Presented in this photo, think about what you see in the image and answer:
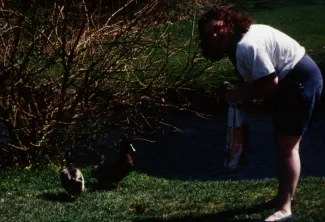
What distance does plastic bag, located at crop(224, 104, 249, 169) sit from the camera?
5.54 metres

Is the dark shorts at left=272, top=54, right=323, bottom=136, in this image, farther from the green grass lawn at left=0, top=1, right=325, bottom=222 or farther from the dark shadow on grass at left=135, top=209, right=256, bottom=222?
the dark shadow on grass at left=135, top=209, right=256, bottom=222

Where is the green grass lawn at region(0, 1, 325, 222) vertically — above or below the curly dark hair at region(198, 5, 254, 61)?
below

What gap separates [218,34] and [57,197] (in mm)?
4043

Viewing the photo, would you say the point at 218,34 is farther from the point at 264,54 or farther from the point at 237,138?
the point at 237,138

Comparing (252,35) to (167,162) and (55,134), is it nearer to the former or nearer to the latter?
(55,134)

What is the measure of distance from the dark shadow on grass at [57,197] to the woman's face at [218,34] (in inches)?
142

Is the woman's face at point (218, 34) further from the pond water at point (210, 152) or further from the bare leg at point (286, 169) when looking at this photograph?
the pond water at point (210, 152)

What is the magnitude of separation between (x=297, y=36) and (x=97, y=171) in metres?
16.0

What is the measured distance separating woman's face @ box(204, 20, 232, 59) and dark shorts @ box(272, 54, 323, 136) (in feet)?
1.62

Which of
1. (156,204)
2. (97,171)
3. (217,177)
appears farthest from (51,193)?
(217,177)

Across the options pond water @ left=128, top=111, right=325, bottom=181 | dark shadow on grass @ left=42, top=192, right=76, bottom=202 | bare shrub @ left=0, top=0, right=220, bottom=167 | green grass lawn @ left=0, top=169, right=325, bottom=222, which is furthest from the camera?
pond water @ left=128, top=111, right=325, bottom=181

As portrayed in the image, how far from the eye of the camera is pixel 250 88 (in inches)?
204

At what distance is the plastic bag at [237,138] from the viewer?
554cm

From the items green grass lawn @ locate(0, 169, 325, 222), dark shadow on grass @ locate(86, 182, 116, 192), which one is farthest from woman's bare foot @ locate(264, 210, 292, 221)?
dark shadow on grass @ locate(86, 182, 116, 192)
